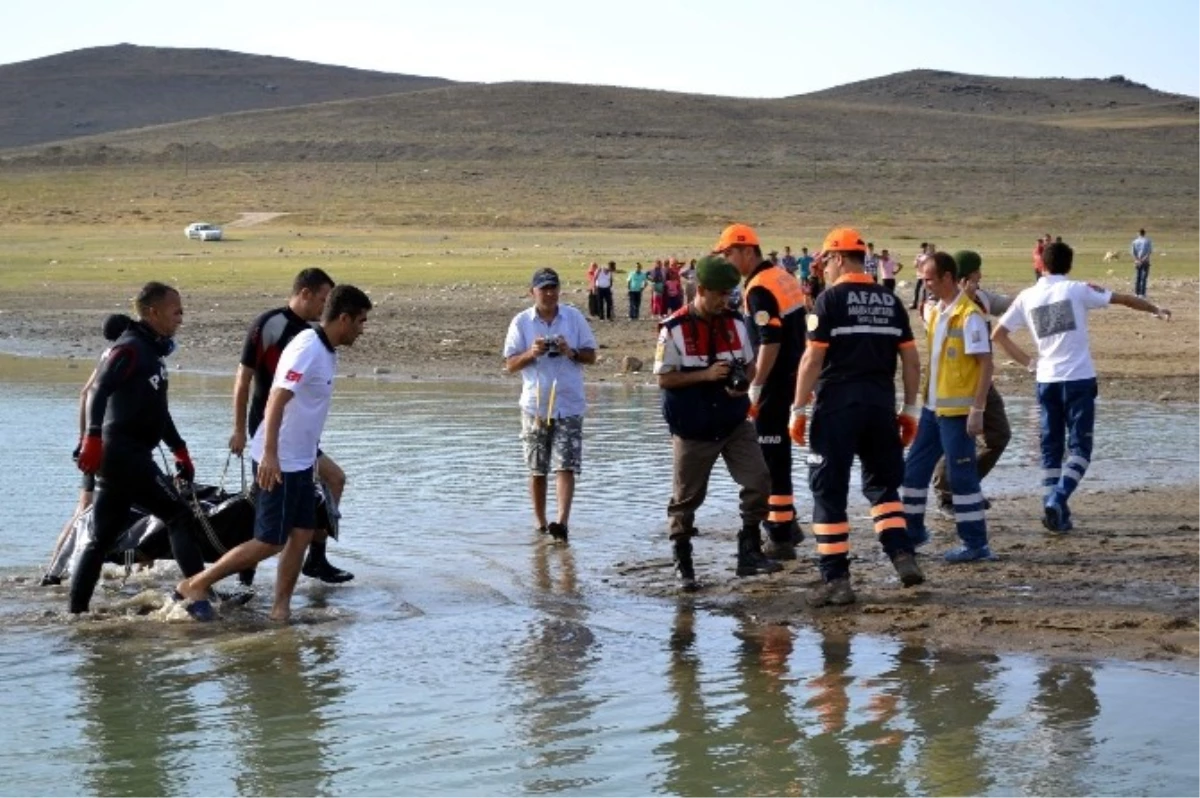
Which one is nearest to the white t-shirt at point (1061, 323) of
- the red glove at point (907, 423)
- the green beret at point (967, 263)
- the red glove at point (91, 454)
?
the green beret at point (967, 263)

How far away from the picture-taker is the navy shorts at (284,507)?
347 inches

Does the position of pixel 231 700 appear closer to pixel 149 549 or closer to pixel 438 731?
pixel 438 731

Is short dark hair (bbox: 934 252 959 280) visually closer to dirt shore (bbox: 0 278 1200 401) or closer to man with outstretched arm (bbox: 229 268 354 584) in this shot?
man with outstretched arm (bbox: 229 268 354 584)

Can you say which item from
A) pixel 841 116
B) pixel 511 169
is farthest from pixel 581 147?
pixel 841 116

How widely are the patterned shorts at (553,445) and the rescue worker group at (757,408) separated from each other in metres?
0.02

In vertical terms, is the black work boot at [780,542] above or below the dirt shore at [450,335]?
below

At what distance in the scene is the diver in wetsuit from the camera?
9023 millimetres

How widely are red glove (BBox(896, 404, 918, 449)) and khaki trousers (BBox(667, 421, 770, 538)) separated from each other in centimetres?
80

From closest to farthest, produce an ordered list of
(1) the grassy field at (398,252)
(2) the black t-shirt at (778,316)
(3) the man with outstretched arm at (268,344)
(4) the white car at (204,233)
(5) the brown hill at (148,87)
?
1. (3) the man with outstretched arm at (268,344)
2. (2) the black t-shirt at (778,316)
3. (1) the grassy field at (398,252)
4. (4) the white car at (204,233)
5. (5) the brown hill at (148,87)

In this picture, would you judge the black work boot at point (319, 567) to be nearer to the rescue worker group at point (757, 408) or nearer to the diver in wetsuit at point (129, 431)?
the rescue worker group at point (757, 408)

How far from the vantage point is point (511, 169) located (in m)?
101

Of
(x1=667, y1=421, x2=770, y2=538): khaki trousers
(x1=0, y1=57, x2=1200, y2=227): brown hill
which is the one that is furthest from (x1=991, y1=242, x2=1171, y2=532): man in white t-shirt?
(x1=0, y1=57, x2=1200, y2=227): brown hill

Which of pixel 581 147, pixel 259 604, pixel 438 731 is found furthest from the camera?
pixel 581 147

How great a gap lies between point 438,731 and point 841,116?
127 meters
